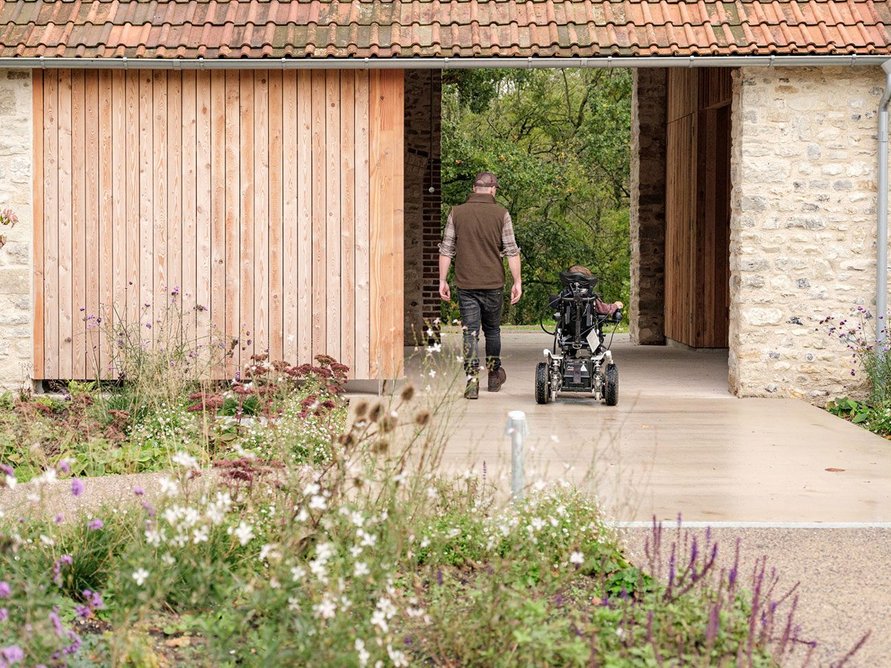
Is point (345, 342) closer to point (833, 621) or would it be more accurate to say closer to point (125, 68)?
point (125, 68)

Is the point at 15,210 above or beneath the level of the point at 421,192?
beneath

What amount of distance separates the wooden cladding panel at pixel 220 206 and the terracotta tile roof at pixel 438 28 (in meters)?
0.45

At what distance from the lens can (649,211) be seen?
1947cm

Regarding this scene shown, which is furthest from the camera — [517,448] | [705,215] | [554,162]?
[554,162]

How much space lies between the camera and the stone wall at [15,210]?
12469 millimetres

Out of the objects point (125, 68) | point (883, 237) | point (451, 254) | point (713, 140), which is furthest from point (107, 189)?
point (713, 140)

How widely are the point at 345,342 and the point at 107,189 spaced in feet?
7.93

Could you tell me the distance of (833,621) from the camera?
5.53 m

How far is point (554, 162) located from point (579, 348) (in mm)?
21287

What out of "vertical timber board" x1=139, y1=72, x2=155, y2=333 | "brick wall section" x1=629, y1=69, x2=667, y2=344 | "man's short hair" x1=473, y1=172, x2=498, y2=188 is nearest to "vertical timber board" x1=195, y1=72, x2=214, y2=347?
"vertical timber board" x1=139, y1=72, x2=155, y2=333

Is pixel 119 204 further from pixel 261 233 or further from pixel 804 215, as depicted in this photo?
pixel 804 215

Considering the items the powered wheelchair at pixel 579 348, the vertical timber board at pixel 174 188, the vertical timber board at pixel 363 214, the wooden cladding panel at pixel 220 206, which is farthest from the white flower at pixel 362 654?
the vertical timber board at pixel 174 188

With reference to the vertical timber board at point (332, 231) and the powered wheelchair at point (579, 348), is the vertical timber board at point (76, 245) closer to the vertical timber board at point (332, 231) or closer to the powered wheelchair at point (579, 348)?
the vertical timber board at point (332, 231)

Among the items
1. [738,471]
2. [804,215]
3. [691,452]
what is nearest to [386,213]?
[804,215]
